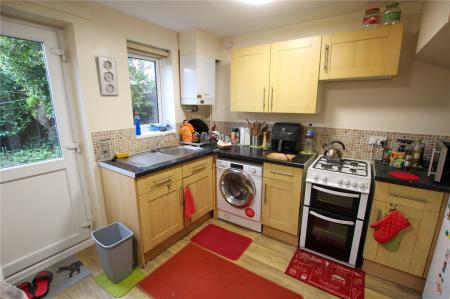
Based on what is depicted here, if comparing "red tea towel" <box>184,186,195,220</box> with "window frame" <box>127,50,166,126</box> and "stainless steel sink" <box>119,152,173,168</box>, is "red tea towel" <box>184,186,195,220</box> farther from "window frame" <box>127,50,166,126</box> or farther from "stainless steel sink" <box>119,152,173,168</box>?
"window frame" <box>127,50,166,126</box>

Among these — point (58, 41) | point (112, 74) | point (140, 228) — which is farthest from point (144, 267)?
A: point (58, 41)

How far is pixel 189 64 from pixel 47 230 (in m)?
2.25

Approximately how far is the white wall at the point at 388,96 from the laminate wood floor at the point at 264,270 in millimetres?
1401

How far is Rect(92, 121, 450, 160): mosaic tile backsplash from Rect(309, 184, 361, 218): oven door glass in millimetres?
683

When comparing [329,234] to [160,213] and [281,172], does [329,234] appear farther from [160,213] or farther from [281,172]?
[160,213]

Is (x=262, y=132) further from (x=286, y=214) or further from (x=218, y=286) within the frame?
(x=218, y=286)

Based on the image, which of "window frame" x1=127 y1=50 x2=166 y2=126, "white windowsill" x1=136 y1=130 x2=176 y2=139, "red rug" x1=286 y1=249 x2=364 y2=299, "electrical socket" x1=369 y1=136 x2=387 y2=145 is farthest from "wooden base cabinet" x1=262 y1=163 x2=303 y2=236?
"window frame" x1=127 y1=50 x2=166 y2=126

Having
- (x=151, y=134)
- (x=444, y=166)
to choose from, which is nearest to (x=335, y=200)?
(x=444, y=166)

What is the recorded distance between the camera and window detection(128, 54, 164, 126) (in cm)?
244

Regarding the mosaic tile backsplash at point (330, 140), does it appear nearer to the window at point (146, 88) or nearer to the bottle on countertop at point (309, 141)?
the bottle on countertop at point (309, 141)

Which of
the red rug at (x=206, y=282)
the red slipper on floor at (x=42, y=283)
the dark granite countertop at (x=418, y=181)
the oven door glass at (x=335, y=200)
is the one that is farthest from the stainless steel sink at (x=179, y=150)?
the dark granite countertop at (x=418, y=181)

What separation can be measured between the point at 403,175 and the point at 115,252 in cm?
233

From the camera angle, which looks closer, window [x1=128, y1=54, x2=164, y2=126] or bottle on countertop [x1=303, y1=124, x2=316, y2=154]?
bottle on countertop [x1=303, y1=124, x2=316, y2=154]

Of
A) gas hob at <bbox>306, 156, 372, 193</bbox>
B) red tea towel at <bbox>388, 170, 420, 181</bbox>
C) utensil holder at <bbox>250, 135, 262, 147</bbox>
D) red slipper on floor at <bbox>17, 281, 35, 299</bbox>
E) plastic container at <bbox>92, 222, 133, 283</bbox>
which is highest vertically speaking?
utensil holder at <bbox>250, 135, 262, 147</bbox>
